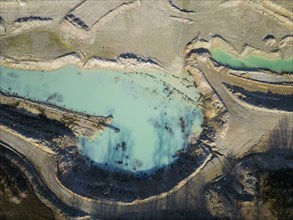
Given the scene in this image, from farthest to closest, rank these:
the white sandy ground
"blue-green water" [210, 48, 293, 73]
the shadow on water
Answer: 1. "blue-green water" [210, 48, 293, 73]
2. the shadow on water
3. the white sandy ground

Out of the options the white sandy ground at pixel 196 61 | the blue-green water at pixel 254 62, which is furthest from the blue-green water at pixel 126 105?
the blue-green water at pixel 254 62

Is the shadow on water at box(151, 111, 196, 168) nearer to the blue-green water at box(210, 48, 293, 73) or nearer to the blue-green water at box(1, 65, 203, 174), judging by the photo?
the blue-green water at box(1, 65, 203, 174)

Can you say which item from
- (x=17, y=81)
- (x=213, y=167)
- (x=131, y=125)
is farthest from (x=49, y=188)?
(x=213, y=167)

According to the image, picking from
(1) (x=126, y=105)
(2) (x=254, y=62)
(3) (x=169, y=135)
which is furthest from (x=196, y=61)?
(1) (x=126, y=105)

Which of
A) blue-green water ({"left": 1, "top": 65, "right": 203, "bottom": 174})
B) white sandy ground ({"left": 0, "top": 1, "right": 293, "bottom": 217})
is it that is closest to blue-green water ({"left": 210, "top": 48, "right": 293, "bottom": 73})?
white sandy ground ({"left": 0, "top": 1, "right": 293, "bottom": 217})

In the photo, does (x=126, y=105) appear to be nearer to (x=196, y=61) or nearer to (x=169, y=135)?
(x=169, y=135)

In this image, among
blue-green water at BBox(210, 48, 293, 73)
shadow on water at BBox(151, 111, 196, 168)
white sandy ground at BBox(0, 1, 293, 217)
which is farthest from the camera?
blue-green water at BBox(210, 48, 293, 73)
